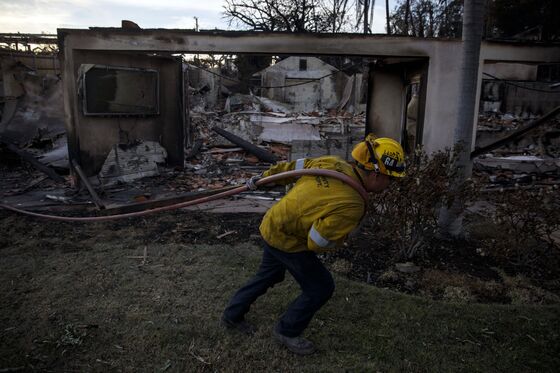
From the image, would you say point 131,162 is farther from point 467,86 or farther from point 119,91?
point 467,86

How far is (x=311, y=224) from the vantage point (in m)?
3.05

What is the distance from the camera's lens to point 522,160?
1134 centimetres

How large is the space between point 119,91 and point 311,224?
321 inches

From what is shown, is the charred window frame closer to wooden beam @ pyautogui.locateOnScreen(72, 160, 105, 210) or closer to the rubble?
the rubble

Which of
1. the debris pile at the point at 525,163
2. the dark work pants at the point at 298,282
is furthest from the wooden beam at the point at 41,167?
the debris pile at the point at 525,163

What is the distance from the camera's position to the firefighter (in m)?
2.89

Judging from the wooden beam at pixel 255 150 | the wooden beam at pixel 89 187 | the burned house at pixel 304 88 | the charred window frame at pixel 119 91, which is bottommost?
the wooden beam at pixel 89 187

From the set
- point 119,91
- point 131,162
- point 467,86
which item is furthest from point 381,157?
point 119,91

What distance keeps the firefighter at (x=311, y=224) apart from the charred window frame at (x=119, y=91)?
7054mm

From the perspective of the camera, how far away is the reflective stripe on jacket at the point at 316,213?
286 centimetres

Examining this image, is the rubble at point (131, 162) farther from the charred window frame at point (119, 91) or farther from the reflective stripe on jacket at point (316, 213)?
the reflective stripe on jacket at point (316, 213)

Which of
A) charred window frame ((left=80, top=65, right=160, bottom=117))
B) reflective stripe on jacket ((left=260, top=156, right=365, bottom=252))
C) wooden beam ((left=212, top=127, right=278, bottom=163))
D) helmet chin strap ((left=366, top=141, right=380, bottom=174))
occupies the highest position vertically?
charred window frame ((left=80, top=65, right=160, bottom=117))

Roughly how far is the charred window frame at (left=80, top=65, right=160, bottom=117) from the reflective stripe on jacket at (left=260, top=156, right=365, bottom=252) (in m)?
7.33

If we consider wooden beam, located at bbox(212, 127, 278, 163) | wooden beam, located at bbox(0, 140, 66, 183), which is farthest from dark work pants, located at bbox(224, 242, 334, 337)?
wooden beam, located at bbox(212, 127, 278, 163)
